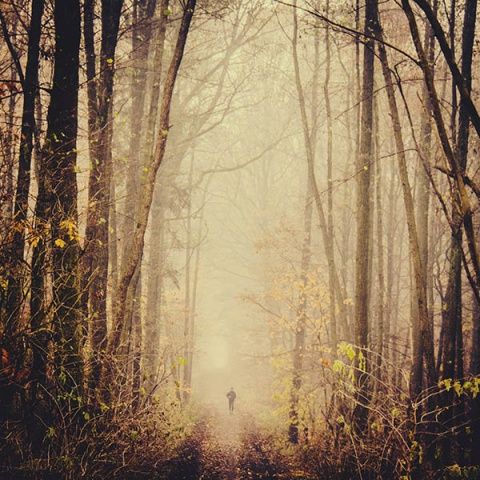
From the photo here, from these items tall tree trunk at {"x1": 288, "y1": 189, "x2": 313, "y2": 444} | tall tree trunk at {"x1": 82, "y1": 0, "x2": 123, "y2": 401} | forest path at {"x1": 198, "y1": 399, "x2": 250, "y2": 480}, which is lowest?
forest path at {"x1": 198, "y1": 399, "x2": 250, "y2": 480}

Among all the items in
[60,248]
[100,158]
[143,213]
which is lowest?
[60,248]

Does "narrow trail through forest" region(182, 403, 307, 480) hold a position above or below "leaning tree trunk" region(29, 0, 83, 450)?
below

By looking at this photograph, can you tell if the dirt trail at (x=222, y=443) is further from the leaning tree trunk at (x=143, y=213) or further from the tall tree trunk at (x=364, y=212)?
the tall tree trunk at (x=364, y=212)

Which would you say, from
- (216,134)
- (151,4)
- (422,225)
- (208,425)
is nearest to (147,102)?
(151,4)

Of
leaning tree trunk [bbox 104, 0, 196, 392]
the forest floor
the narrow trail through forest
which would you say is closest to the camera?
leaning tree trunk [bbox 104, 0, 196, 392]

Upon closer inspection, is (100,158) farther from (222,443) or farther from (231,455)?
(222,443)

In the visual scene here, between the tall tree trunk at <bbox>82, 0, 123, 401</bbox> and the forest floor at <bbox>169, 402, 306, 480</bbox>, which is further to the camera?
the forest floor at <bbox>169, 402, 306, 480</bbox>

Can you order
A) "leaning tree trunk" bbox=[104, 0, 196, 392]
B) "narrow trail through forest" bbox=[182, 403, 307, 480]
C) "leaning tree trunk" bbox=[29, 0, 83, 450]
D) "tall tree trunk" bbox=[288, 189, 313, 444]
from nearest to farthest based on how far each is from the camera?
"leaning tree trunk" bbox=[29, 0, 83, 450] < "leaning tree trunk" bbox=[104, 0, 196, 392] < "narrow trail through forest" bbox=[182, 403, 307, 480] < "tall tree trunk" bbox=[288, 189, 313, 444]

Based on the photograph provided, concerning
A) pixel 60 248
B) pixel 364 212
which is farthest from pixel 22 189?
pixel 364 212

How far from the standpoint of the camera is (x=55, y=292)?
530cm

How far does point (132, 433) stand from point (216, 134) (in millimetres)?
19285

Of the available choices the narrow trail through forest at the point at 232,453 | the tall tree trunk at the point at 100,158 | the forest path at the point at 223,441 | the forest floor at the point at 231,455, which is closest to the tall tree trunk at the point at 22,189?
the tall tree trunk at the point at 100,158

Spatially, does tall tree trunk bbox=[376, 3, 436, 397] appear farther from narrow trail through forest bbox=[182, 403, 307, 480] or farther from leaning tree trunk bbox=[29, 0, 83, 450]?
leaning tree trunk bbox=[29, 0, 83, 450]

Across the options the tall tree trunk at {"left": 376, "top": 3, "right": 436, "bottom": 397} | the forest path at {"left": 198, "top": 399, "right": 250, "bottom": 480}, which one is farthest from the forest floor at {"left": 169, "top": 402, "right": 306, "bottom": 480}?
the tall tree trunk at {"left": 376, "top": 3, "right": 436, "bottom": 397}
